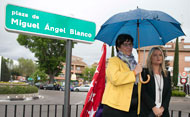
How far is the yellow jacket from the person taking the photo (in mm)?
2256

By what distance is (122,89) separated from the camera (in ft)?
7.68

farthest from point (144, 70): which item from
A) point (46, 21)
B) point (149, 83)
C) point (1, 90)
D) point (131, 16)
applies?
point (1, 90)

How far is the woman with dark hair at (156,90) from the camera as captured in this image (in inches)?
104

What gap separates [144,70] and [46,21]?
5.18 ft

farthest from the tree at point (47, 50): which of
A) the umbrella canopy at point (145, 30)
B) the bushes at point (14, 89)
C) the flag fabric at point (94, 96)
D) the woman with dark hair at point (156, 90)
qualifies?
the woman with dark hair at point (156, 90)

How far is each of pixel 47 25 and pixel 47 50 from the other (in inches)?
1291

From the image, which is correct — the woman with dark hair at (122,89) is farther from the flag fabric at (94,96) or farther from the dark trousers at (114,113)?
the flag fabric at (94,96)

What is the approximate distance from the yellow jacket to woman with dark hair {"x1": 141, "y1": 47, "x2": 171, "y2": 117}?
40 cm

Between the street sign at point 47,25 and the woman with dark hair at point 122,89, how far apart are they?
875mm

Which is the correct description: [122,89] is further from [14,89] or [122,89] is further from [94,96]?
[14,89]

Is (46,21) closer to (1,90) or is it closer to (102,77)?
(102,77)

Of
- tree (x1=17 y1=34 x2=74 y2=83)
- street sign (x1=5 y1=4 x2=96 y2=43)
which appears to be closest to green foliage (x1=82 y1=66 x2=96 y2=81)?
tree (x1=17 y1=34 x2=74 y2=83)

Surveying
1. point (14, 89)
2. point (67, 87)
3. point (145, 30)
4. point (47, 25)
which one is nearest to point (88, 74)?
point (14, 89)

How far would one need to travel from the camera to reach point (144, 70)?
9.19 ft
